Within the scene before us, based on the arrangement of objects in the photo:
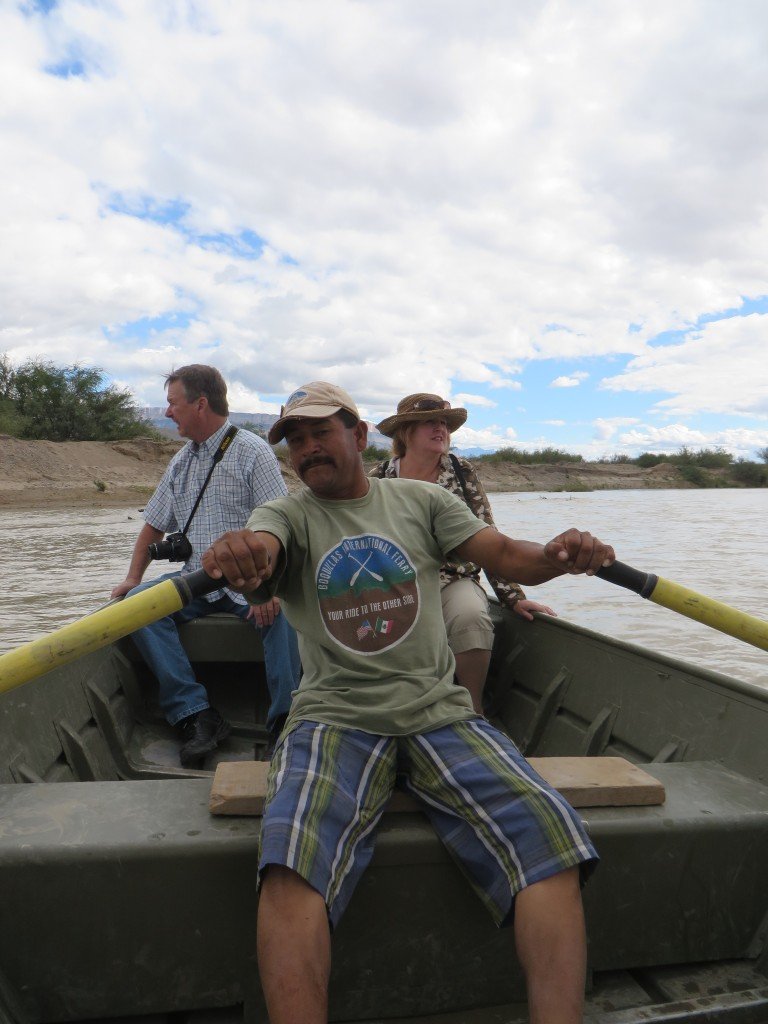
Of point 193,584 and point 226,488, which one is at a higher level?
point 226,488

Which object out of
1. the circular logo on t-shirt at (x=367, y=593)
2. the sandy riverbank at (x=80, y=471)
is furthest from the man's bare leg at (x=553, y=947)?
the sandy riverbank at (x=80, y=471)

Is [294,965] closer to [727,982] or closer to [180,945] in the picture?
[180,945]

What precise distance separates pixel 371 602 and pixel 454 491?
167cm

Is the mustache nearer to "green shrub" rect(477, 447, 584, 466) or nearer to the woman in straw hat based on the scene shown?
the woman in straw hat

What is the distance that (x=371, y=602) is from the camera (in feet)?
6.18

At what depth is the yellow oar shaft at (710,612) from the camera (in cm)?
191

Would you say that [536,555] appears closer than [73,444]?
Yes

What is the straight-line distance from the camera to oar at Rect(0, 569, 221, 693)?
5.75ft

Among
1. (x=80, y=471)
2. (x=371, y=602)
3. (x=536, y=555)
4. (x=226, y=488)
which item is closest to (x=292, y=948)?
(x=371, y=602)

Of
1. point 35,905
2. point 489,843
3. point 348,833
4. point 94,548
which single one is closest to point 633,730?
point 489,843

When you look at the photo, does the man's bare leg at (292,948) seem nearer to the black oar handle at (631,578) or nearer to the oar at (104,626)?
the oar at (104,626)

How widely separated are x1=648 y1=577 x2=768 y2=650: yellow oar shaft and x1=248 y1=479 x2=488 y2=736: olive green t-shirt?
473 mm

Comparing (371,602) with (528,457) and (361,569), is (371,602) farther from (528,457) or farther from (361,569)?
(528,457)

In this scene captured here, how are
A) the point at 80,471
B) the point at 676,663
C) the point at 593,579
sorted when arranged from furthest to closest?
the point at 80,471
the point at 593,579
the point at 676,663
